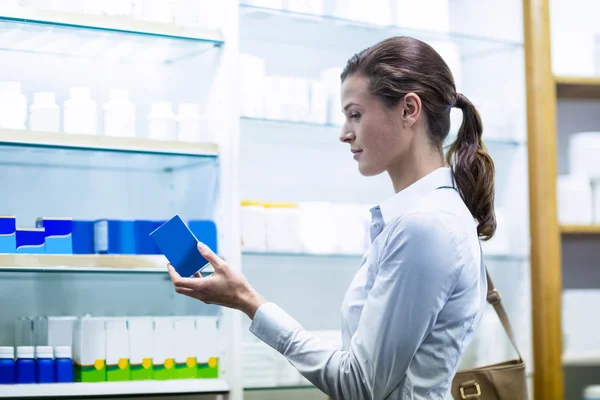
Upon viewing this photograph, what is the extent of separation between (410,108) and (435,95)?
7cm

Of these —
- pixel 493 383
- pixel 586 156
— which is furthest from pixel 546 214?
pixel 493 383

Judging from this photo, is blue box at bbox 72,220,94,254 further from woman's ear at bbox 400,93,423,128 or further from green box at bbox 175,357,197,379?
woman's ear at bbox 400,93,423,128

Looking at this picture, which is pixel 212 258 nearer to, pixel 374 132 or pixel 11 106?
pixel 374 132

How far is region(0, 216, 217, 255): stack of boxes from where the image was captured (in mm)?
2801

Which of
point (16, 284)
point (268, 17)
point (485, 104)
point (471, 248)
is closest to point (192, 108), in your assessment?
point (268, 17)

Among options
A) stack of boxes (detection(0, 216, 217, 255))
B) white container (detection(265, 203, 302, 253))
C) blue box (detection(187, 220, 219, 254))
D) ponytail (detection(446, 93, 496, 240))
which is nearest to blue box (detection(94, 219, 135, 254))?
stack of boxes (detection(0, 216, 217, 255))

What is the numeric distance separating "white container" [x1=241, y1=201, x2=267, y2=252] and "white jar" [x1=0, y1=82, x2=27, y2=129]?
2.91 ft

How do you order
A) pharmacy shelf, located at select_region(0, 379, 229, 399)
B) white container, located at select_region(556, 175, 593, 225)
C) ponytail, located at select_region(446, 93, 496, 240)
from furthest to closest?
white container, located at select_region(556, 175, 593, 225) < pharmacy shelf, located at select_region(0, 379, 229, 399) < ponytail, located at select_region(446, 93, 496, 240)

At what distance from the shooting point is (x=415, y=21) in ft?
12.0

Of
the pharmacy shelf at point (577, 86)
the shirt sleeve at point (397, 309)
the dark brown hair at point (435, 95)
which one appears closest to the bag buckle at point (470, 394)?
the dark brown hair at point (435, 95)

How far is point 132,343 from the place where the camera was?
116 inches

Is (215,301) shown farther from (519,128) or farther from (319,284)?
(519,128)

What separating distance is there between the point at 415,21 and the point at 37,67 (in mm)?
1592

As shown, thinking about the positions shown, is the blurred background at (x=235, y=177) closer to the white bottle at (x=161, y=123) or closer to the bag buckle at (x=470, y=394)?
the white bottle at (x=161, y=123)
